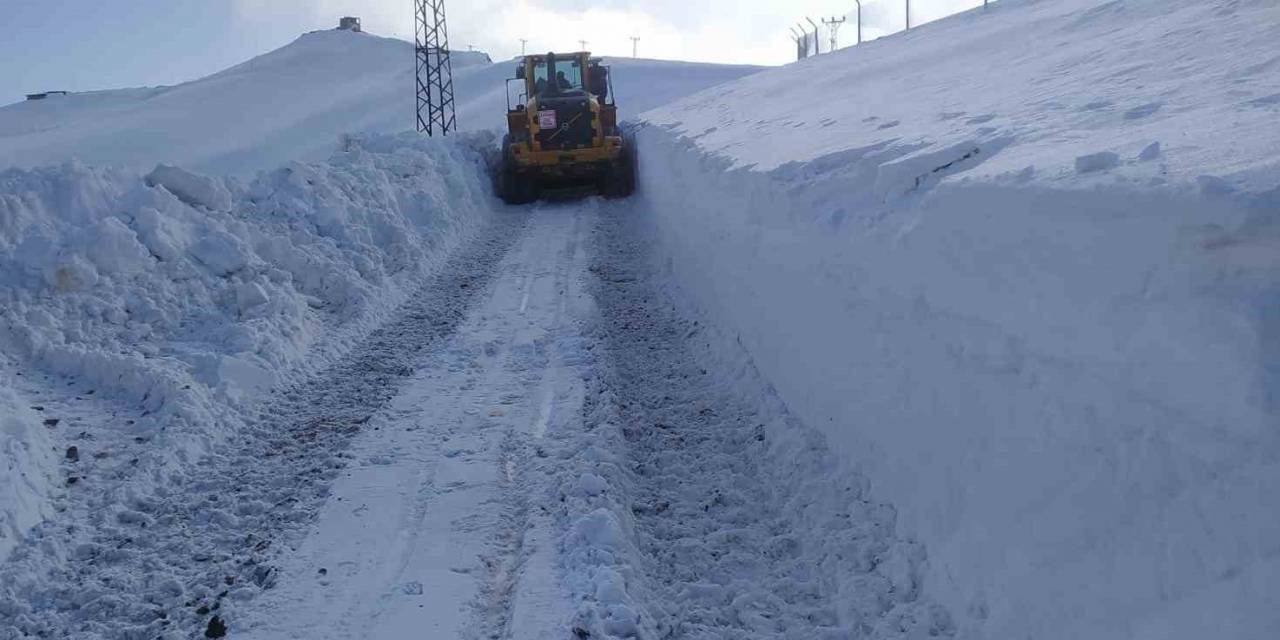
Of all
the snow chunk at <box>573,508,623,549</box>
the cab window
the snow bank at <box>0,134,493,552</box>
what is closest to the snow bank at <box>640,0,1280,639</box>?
the snow chunk at <box>573,508,623,549</box>

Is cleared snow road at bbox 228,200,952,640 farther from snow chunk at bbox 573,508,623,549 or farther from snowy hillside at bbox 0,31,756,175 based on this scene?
snowy hillside at bbox 0,31,756,175

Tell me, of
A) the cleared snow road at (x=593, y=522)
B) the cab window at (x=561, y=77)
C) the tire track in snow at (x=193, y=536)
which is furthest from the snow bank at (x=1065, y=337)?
the cab window at (x=561, y=77)

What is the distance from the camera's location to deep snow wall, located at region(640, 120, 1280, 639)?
2.26 metres

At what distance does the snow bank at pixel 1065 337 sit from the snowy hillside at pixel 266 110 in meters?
28.5

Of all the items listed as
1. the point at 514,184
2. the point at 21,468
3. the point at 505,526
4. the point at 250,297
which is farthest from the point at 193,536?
the point at 514,184

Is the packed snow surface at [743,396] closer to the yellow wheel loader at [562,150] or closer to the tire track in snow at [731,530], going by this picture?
the tire track in snow at [731,530]

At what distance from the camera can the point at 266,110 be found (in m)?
54.4

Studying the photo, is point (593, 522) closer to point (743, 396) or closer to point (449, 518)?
point (449, 518)

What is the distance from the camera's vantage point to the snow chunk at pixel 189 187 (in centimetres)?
885

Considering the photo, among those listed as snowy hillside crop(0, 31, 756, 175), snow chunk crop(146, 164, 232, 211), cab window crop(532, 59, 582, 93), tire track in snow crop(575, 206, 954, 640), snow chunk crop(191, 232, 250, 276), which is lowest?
tire track in snow crop(575, 206, 954, 640)

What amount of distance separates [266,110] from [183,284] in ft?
170

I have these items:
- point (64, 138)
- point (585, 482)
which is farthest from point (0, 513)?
point (64, 138)

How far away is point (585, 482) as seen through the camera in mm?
4621

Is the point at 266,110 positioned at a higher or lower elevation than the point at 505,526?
higher
